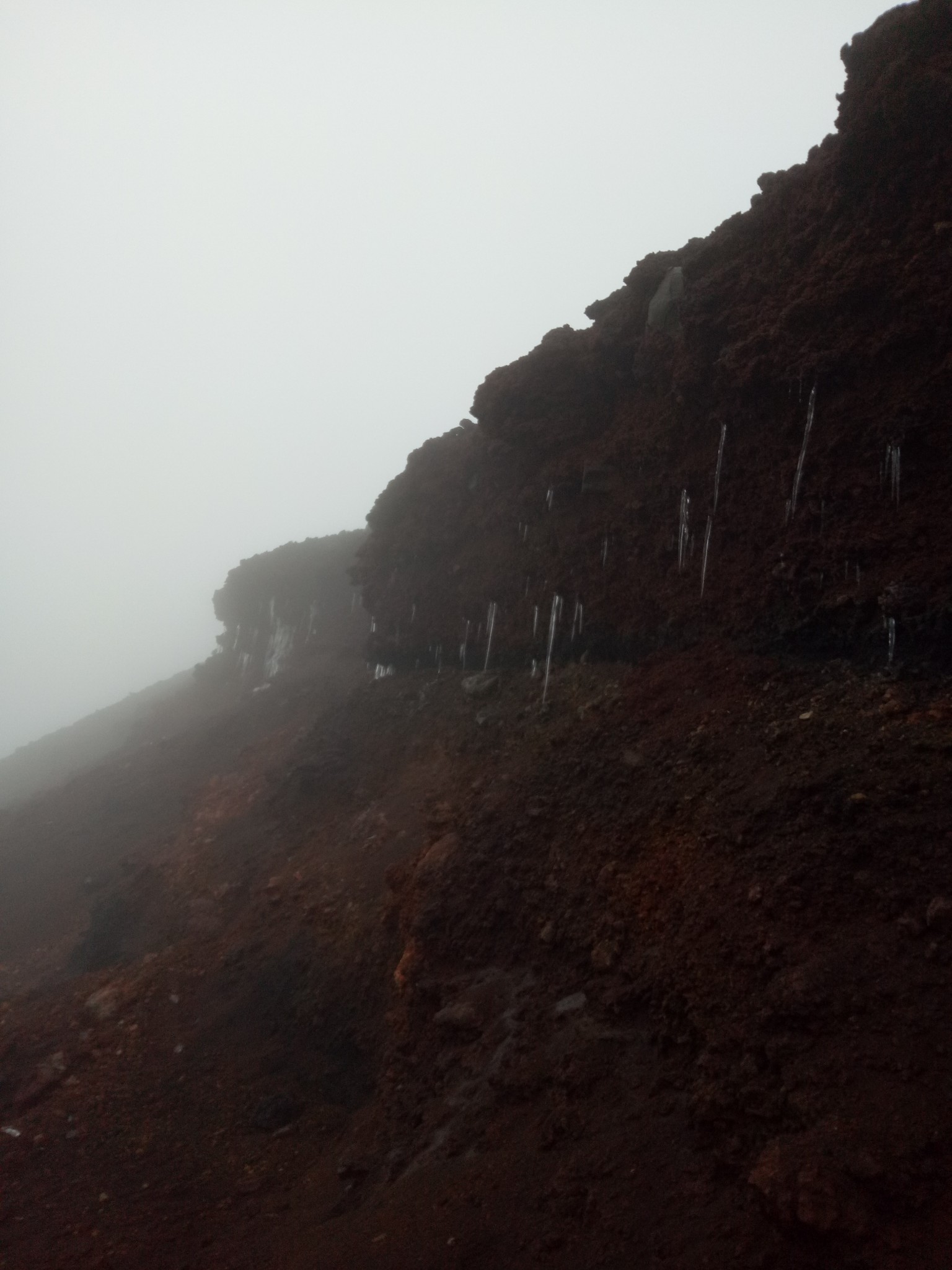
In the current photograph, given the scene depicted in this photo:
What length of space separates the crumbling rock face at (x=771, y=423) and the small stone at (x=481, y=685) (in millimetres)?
713

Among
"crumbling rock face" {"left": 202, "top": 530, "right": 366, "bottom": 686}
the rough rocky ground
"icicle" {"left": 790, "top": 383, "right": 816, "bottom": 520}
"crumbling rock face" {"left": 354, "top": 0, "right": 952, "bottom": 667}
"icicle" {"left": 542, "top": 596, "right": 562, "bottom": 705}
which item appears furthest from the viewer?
"crumbling rock face" {"left": 202, "top": 530, "right": 366, "bottom": 686}

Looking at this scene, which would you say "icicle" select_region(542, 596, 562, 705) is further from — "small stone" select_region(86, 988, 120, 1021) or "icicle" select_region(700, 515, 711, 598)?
"small stone" select_region(86, 988, 120, 1021)

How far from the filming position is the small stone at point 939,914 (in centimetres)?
596

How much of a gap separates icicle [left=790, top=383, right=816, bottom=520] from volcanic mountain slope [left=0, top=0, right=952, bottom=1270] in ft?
0.30

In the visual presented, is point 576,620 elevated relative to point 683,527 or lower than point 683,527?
lower

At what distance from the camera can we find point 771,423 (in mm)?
11750

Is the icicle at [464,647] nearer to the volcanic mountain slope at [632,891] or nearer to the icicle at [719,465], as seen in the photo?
the volcanic mountain slope at [632,891]

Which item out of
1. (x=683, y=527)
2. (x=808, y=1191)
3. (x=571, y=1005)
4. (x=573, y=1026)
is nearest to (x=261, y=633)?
(x=683, y=527)

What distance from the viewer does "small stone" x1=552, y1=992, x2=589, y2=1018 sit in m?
7.82

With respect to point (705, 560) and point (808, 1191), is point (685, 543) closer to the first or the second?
point (705, 560)

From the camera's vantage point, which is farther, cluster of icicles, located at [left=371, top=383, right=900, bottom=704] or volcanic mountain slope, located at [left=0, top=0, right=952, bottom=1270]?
cluster of icicles, located at [left=371, top=383, right=900, bottom=704]

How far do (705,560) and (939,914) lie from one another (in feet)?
23.7

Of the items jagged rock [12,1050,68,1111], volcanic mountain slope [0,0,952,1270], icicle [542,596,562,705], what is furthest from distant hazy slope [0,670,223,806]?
icicle [542,596,562,705]

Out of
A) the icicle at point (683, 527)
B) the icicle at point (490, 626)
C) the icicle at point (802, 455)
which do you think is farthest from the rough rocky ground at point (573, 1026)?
the icicle at point (490, 626)
